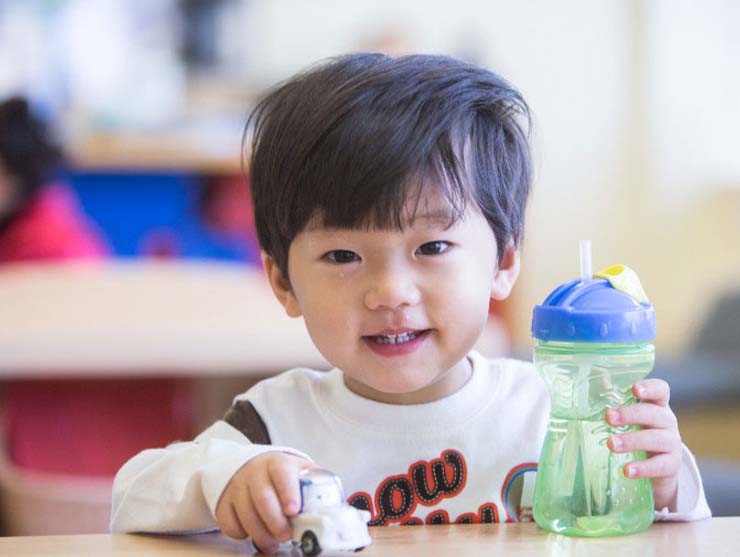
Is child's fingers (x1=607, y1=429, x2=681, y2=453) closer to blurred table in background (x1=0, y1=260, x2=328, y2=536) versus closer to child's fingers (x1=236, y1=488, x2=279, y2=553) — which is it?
child's fingers (x1=236, y1=488, x2=279, y2=553)

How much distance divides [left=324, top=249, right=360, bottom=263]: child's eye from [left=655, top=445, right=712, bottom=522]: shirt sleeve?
271mm

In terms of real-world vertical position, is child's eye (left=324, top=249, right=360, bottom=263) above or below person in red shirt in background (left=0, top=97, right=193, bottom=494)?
above

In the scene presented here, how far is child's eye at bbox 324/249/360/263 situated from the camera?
2.78 ft

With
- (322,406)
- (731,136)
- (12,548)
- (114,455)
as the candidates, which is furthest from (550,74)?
(12,548)

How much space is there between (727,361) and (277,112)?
8.74ft

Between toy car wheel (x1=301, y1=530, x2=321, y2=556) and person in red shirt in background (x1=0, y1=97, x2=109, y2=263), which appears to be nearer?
toy car wheel (x1=301, y1=530, x2=321, y2=556)

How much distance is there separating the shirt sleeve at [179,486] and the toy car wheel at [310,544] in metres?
0.08

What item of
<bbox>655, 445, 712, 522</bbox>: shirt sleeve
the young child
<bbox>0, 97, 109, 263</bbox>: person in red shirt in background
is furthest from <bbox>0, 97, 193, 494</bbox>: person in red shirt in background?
<bbox>655, 445, 712, 522</bbox>: shirt sleeve

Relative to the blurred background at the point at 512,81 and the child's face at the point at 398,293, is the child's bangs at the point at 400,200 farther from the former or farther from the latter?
the blurred background at the point at 512,81

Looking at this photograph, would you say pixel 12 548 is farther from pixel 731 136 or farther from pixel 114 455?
pixel 731 136

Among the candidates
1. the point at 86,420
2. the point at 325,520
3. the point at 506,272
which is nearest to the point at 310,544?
the point at 325,520

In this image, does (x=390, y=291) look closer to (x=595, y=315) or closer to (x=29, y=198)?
(x=595, y=315)

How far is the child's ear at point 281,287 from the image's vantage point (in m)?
0.96

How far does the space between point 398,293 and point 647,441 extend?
0.20 metres
